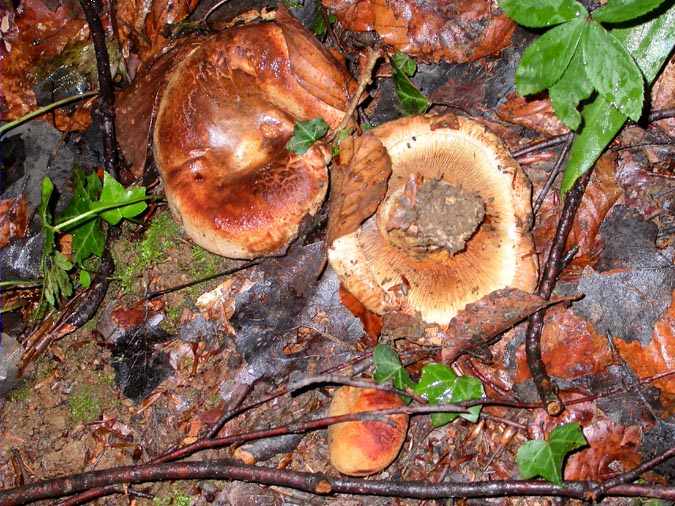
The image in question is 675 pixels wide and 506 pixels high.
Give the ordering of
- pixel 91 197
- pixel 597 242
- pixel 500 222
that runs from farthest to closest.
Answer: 1. pixel 91 197
2. pixel 597 242
3. pixel 500 222

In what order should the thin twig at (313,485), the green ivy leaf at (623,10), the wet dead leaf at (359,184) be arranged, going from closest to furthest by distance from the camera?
the green ivy leaf at (623,10)
the thin twig at (313,485)
the wet dead leaf at (359,184)

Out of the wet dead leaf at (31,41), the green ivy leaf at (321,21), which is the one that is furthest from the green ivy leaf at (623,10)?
the wet dead leaf at (31,41)

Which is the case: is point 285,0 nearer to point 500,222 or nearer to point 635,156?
point 500,222

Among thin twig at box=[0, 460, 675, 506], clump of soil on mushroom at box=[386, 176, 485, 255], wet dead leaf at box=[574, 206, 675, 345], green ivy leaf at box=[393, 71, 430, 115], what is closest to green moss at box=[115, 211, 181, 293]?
thin twig at box=[0, 460, 675, 506]

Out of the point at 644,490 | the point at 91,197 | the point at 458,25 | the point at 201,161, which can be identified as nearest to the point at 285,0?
the point at 458,25

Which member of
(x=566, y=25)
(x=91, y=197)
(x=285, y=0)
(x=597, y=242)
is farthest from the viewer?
(x=285, y=0)

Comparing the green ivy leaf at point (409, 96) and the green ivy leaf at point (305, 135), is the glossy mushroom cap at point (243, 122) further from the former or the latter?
the green ivy leaf at point (409, 96)
